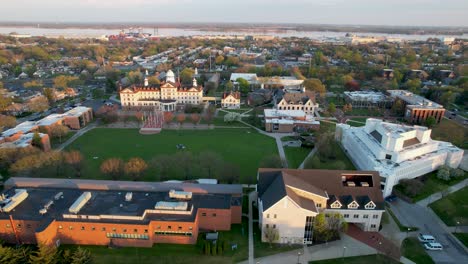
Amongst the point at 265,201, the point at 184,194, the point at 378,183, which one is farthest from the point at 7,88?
the point at 378,183

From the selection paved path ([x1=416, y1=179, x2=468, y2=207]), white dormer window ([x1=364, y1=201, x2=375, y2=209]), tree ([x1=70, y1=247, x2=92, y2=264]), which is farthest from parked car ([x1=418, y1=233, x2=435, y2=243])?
tree ([x1=70, y1=247, x2=92, y2=264])

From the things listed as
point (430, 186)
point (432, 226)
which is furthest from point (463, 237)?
point (430, 186)

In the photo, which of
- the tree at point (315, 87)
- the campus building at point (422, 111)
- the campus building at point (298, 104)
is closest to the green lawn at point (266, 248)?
the campus building at point (298, 104)

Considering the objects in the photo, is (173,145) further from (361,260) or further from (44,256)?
(361,260)

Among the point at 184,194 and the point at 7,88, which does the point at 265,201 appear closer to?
the point at 184,194

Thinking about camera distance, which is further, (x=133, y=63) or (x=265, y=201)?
(x=133, y=63)

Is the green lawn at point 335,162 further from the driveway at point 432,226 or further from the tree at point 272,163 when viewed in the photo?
the driveway at point 432,226
